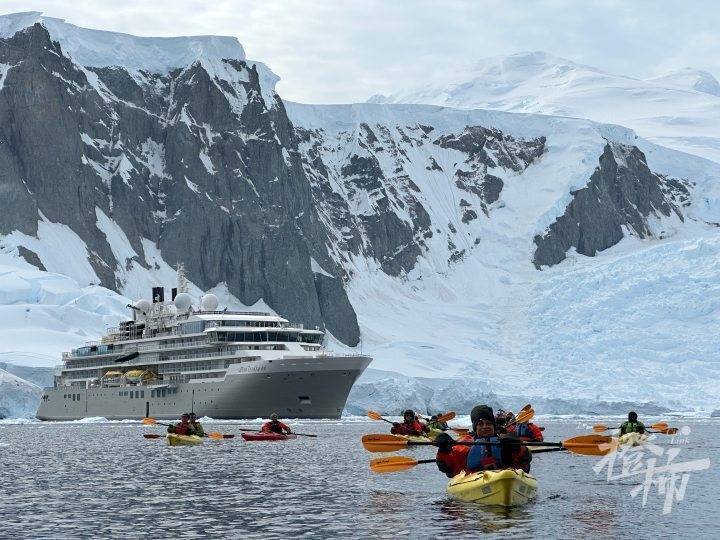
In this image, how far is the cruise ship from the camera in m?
97.6

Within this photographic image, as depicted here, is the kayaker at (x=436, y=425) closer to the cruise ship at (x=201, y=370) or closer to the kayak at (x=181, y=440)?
the kayak at (x=181, y=440)

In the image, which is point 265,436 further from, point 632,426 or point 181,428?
point 632,426

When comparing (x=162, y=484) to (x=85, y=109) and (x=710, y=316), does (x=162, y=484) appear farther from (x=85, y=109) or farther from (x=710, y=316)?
(x=85, y=109)

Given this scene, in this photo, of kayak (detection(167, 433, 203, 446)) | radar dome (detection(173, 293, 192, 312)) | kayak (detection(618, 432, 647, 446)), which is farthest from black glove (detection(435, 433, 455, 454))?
radar dome (detection(173, 293, 192, 312))

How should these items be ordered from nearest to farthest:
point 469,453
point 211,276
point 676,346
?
1. point 469,453
2. point 676,346
3. point 211,276

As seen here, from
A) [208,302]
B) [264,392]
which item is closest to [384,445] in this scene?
[264,392]

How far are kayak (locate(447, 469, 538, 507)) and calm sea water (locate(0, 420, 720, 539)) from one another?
1.37ft

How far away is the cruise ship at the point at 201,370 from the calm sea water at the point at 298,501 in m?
43.9

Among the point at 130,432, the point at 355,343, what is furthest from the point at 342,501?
the point at 355,343

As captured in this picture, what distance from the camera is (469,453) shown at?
32.8 metres

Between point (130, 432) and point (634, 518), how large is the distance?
53413 mm

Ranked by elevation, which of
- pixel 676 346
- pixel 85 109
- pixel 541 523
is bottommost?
pixel 541 523

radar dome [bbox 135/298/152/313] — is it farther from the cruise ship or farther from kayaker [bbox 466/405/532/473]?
kayaker [bbox 466/405/532/473]

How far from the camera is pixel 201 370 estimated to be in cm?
10225
